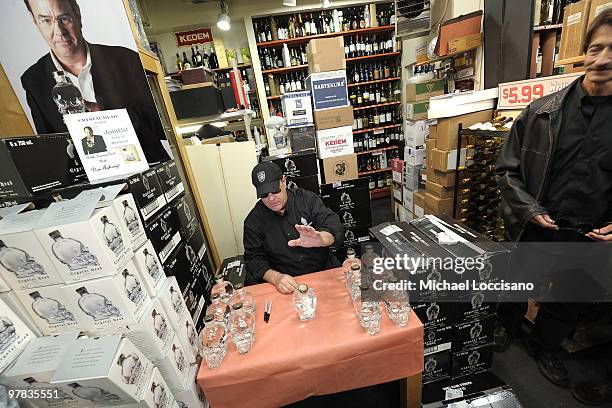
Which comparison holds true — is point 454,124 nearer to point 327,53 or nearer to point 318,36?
point 327,53

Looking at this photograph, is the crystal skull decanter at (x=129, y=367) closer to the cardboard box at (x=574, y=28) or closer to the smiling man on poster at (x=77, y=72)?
the smiling man on poster at (x=77, y=72)

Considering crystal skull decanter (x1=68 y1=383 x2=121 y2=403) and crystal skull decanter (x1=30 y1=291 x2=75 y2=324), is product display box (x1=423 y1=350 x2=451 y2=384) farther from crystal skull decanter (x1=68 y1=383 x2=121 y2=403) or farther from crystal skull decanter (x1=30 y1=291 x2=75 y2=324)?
crystal skull decanter (x1=30 y1=291 x2=75 y2=324)

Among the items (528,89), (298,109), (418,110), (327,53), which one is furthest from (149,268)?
(418,110)

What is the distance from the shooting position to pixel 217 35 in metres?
4.17

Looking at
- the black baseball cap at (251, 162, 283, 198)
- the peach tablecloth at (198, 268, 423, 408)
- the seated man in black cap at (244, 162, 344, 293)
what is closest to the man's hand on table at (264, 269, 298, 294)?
the seated man in black cap at (244, 162, 344, 293)

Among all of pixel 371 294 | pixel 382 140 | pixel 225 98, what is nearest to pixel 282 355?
pixel 371 294

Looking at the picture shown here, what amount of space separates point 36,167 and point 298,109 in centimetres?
186

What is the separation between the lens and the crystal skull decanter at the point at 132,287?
0.90 metres

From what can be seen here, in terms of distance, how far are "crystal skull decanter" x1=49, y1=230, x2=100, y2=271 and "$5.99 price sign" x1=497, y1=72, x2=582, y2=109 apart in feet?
8.72

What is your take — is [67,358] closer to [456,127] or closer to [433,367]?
[433,367]

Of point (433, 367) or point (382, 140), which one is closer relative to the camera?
point (433, 367)

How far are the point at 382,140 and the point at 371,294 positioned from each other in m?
4.33

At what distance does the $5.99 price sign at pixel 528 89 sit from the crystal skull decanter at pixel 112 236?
2581 mm

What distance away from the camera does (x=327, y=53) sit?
2.38 meters
